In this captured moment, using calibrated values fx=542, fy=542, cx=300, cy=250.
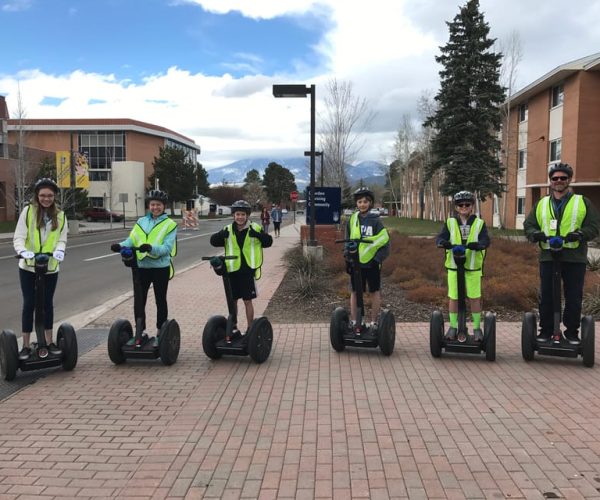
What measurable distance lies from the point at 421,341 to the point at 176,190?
69.9m

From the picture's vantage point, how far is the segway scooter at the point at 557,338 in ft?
17.4

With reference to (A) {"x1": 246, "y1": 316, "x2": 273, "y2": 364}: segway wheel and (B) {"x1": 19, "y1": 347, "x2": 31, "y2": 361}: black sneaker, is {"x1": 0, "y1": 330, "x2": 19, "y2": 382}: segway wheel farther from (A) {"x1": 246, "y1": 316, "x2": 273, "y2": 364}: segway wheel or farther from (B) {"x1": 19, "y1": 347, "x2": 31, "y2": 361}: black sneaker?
(A) {"x1": 246, "y1": 316, "x2": 273, "y2": 364}: segway wheel

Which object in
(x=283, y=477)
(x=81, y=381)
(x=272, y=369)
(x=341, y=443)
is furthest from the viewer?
(x=272, y=369)

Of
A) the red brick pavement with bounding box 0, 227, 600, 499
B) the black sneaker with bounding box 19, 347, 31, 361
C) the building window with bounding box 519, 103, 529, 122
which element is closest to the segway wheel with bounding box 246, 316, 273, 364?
the red brick pavement with bounding box 0, 227, 600, 499

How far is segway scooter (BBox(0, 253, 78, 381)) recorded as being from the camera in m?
5.00

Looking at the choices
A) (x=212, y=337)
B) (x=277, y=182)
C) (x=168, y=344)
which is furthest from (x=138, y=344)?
(x=277, y=182)

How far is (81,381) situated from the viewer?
5117 mm

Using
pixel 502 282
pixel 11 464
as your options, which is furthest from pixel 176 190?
pixel 11 464

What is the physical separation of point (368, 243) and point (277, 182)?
382 ft

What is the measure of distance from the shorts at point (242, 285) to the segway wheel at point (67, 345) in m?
1.64

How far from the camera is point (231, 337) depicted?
5723mm

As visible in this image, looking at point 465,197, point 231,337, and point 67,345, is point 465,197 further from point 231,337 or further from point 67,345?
point 67,345

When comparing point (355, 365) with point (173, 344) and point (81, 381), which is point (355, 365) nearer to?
point (173, 344)

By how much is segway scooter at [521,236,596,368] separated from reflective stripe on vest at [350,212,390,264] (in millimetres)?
1638
